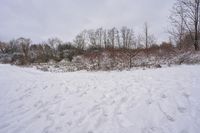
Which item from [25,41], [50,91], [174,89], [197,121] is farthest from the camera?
[25,41]

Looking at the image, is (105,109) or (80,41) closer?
(105,109)

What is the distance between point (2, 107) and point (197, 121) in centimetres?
446

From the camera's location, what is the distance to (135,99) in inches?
144

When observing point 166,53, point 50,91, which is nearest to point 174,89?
point 50,91

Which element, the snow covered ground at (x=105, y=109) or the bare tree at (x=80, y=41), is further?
the bare tree at (x=80, y=41)

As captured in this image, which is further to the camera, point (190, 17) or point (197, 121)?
point (190, 17)

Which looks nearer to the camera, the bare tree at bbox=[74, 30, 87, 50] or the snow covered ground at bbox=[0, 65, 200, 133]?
the snow covered ground at bbox=[0, 65, 200, 133]

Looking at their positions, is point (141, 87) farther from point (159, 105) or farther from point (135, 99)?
point (159, 105)

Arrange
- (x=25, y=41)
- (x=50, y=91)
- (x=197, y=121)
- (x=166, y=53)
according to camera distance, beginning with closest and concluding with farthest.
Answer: (x=197, y=121) < (x=50, y=91) < (x=166, y=53) < (x=25, y=41)

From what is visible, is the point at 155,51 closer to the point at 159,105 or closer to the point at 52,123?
the point at 159,105

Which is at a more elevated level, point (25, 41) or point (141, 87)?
point (25, 41)

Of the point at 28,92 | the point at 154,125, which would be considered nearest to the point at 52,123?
the point at 154,125

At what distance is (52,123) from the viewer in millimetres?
2902

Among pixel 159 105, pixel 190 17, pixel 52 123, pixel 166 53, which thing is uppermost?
pixel 190 17
